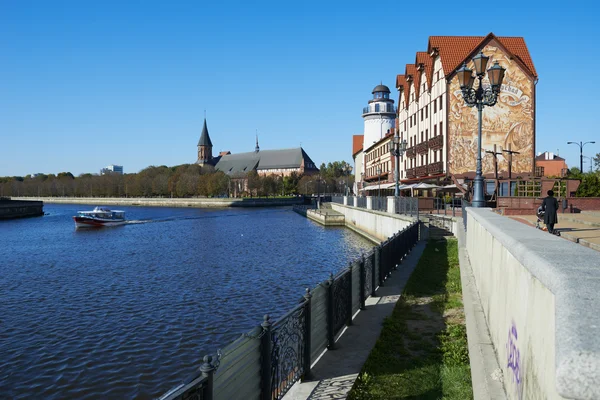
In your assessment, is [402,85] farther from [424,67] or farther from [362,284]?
[362,284]

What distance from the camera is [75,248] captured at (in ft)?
132

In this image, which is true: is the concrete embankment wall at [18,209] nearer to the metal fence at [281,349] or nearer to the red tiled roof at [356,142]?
the red tiled roof at [356,142]

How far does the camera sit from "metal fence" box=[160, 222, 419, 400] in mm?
5043

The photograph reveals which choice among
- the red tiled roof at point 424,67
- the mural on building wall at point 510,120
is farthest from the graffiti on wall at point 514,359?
the red tiled roof at point 424,67

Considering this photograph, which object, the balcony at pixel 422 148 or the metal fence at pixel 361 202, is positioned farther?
the metal fence at pixel 361 202

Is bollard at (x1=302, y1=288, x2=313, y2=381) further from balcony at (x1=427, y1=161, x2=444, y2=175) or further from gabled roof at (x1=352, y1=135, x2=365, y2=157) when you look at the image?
gabled roof at (x1=352, y1=135, x2=365, y2=157)

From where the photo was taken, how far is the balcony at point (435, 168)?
1802 inches

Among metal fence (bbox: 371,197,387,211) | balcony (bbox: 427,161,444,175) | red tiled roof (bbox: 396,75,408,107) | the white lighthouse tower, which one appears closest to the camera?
metal fence (bbox: 371,197,387,211)

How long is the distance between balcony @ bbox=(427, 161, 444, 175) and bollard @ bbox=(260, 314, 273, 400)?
136ft

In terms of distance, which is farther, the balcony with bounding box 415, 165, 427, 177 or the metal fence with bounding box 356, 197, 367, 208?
the metal fence with bounding box 356, 197, 367, 208

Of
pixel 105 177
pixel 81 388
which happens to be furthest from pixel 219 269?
pixel 105 177

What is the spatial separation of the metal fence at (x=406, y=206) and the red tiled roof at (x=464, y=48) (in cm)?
1527

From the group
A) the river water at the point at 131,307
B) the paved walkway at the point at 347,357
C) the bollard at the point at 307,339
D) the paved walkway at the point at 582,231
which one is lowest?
the river water at the point at 131,307

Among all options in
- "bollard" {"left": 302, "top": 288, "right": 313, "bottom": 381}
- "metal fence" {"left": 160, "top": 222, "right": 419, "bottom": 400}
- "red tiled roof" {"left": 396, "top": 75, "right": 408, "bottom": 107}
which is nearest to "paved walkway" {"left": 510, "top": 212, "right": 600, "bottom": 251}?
"metal fence" {"left": 160, "top": 222, "right": 419, "bottom": 400}
